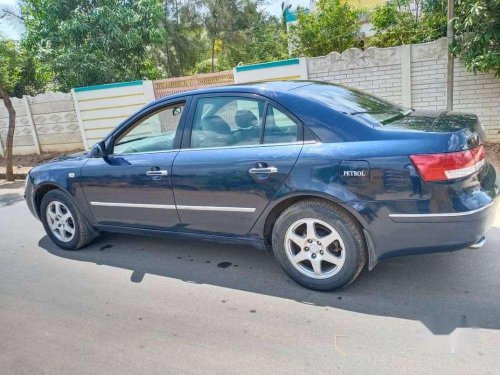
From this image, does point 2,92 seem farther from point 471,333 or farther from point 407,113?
point 471,333

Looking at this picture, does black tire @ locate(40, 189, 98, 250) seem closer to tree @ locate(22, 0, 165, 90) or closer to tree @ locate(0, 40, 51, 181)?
tree @ locate(0, 40, 51, 181)

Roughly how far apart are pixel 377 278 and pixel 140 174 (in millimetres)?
2216

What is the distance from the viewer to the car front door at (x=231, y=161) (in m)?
3.12

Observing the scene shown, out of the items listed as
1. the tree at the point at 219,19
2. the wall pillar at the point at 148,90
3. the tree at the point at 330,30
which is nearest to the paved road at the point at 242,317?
the wall pillar at the point at 148,90

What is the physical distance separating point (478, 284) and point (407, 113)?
1456 mm

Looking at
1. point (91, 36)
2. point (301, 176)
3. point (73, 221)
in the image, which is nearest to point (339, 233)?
point (301, 176)

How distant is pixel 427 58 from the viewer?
7066 millimetres

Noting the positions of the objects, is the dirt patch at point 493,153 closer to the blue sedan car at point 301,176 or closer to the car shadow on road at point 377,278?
the car shadow on road at point 377,278

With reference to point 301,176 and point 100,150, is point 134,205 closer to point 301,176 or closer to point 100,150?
point 100,150

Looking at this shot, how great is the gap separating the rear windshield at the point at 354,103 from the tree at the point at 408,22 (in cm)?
465

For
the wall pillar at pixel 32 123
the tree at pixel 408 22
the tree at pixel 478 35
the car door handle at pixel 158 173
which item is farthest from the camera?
the wall pillar at pixel 32 123

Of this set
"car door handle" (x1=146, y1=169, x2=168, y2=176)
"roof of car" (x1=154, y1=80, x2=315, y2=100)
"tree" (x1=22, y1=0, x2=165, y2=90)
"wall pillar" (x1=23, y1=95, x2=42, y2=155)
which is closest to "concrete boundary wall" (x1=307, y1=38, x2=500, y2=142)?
"roof of car" (x1=154, y1=80, x2=315, y2=100)

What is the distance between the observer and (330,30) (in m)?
9.35

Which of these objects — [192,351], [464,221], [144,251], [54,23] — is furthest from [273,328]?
[54,23]
